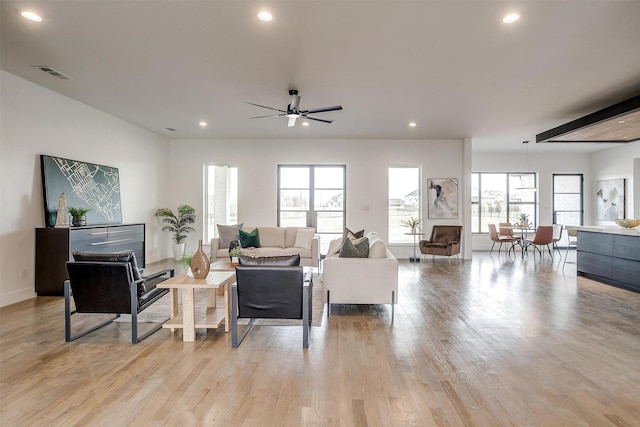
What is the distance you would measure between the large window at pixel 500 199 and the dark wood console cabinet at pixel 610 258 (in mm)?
4124

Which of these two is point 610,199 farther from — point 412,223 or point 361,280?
point 361,280

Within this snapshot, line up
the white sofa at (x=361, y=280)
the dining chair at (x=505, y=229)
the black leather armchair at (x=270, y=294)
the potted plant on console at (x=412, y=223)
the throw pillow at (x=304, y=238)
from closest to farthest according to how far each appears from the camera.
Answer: the black leather armchair at (x=270, y=294) → the white sofa at (x=361, y=280) → the throw pillow at (x=304, y=238) → the potted plant on console at (x=412, y=223) → the dining chair at (x=505, y=229)

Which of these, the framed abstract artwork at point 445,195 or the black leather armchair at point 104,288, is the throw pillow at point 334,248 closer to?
the black leather armchair at point 104,288

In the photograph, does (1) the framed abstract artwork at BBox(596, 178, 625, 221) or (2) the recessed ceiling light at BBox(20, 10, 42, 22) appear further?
(1) the framed abstract artwork at BBox(596, 178, 625, 221)

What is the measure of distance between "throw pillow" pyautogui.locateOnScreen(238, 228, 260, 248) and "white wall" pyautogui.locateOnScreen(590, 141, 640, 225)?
31.5 feet

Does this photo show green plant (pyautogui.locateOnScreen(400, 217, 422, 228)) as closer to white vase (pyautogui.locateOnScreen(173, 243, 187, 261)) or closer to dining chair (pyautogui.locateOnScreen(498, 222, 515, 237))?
dining chair (pyautogui.locateOnScreen(498, 222, 515, 237))

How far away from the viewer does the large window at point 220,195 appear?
8633 mm

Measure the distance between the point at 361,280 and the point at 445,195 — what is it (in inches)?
214

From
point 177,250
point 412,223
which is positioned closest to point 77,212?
point 177,250

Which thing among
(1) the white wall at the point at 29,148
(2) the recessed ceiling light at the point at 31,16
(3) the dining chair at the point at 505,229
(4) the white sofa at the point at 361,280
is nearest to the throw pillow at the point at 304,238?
(4) the white sofa at the point at 361,280

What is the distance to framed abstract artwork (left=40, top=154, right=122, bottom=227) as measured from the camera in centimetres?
490

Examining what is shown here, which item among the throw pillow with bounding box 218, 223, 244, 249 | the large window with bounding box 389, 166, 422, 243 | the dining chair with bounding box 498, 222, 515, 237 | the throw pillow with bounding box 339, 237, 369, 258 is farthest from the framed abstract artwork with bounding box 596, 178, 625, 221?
the throw pillow with bounding box 218, 223, 244, 249

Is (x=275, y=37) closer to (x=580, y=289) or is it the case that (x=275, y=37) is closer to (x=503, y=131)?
(x=580, y=289)

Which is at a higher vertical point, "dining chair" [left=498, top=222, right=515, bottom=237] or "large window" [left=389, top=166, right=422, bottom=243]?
"large window" [left=389, top=166, right=422, bottom=243]
